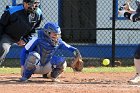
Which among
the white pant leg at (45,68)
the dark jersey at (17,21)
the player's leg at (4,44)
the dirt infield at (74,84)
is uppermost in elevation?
the dark jersey at (17,21)

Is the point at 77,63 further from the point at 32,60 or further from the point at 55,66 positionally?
the point at 32,60

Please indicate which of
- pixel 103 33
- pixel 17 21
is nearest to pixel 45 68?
pixel 17 21

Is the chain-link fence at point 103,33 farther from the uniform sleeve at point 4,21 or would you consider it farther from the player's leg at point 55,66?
the uniform sleeve at point 4,21

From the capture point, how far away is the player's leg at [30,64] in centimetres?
938

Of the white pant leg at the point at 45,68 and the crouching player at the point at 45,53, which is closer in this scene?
the crouching player at the point at 45,53

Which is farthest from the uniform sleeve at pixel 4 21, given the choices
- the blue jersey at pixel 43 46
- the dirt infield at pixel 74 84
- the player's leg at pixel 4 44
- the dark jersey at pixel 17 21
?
the dirt infield at pixel 74 84

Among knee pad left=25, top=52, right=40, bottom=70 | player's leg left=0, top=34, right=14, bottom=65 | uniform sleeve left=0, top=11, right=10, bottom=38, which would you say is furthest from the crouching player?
uniform sleeve left=0, top=11, right=10, bottom=38

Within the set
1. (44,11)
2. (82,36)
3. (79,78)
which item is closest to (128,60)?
(82,36)

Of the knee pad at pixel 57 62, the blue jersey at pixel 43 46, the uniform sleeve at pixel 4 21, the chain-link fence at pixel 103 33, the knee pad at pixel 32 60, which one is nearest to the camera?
the knee pad at pixel 32 60

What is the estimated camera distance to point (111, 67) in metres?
13.4

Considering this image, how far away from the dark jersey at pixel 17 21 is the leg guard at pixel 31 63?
32.8 inches

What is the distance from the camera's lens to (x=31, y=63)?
31.0 feet

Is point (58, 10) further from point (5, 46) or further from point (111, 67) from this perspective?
point (5, 46)

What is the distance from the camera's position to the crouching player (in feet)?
30.8
